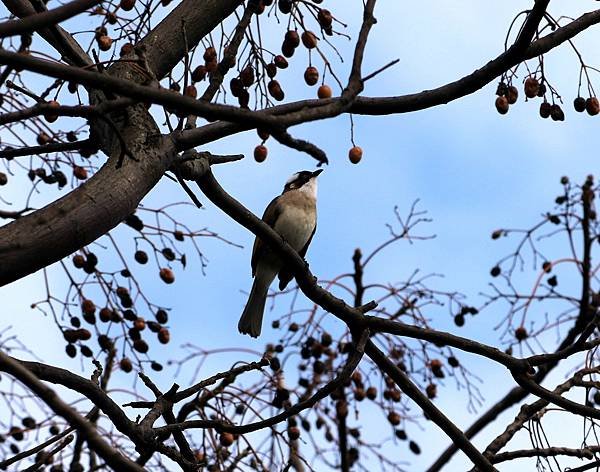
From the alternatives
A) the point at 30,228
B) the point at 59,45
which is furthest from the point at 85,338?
the point at 30,228

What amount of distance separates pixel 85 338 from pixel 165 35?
1.76 metres

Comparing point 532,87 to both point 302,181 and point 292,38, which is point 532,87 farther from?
point 302,181

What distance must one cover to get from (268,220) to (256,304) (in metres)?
0.79

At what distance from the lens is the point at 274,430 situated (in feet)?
17.3

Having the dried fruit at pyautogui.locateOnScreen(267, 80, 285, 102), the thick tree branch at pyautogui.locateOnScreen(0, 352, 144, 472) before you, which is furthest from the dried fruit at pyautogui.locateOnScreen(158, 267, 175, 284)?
the thick tree branch at pyautogui.locateOnScreen(0, 352, 144, 472)

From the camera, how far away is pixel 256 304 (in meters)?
7.69

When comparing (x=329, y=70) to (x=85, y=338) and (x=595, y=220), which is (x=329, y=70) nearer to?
(x=85, y=338)

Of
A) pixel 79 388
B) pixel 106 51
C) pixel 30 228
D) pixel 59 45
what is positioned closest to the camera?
pixel 30 228

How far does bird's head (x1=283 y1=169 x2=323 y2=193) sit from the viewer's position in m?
8.37

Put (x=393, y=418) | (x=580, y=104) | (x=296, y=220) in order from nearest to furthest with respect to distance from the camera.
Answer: (x=580, y=104) < (x=393, y=418) < (x=296, y=220)

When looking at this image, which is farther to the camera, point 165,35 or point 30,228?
point 165,35

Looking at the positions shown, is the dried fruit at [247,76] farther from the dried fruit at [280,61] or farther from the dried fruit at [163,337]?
the dried fruit at [163,337]

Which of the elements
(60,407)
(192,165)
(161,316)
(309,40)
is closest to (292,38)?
(309,40)

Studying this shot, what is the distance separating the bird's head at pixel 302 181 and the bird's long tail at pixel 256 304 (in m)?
0.82
